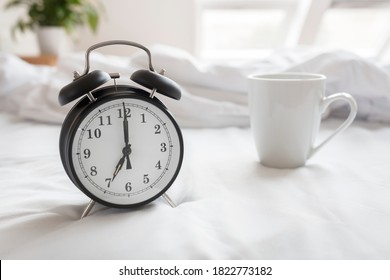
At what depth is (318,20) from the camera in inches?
118

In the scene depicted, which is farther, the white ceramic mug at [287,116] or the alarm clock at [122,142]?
the white ceramic mug at [287,116]

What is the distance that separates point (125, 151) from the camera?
1.85ft

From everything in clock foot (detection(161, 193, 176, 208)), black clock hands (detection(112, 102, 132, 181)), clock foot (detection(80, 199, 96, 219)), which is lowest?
clock foot (detection(161, 193, 176, 208))

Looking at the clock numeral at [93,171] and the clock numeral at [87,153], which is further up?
the clock numeral at [87,153]

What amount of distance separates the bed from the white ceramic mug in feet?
0.09

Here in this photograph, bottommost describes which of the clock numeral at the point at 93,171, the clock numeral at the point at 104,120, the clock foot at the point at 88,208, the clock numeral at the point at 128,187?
the clock foot at the point at 88,208

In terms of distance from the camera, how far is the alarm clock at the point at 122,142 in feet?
1.77

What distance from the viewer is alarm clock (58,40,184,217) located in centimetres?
54

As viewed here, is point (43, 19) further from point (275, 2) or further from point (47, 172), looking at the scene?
point (47, 172)

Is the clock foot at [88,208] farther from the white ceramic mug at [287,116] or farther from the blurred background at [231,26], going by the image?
the blurred background at [231,26]

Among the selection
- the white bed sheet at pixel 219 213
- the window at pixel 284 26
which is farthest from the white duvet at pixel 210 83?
the window at pixel 284 26

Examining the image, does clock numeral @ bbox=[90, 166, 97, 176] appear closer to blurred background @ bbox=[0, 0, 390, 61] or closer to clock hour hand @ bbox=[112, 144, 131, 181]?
clock hour hand @ bbox=[112, 144, 131, 181]

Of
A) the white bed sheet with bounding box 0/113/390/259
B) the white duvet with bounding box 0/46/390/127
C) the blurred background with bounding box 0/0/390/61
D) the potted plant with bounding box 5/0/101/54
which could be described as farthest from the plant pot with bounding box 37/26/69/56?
the white bed sheet with bounding box 0/113/390/259
